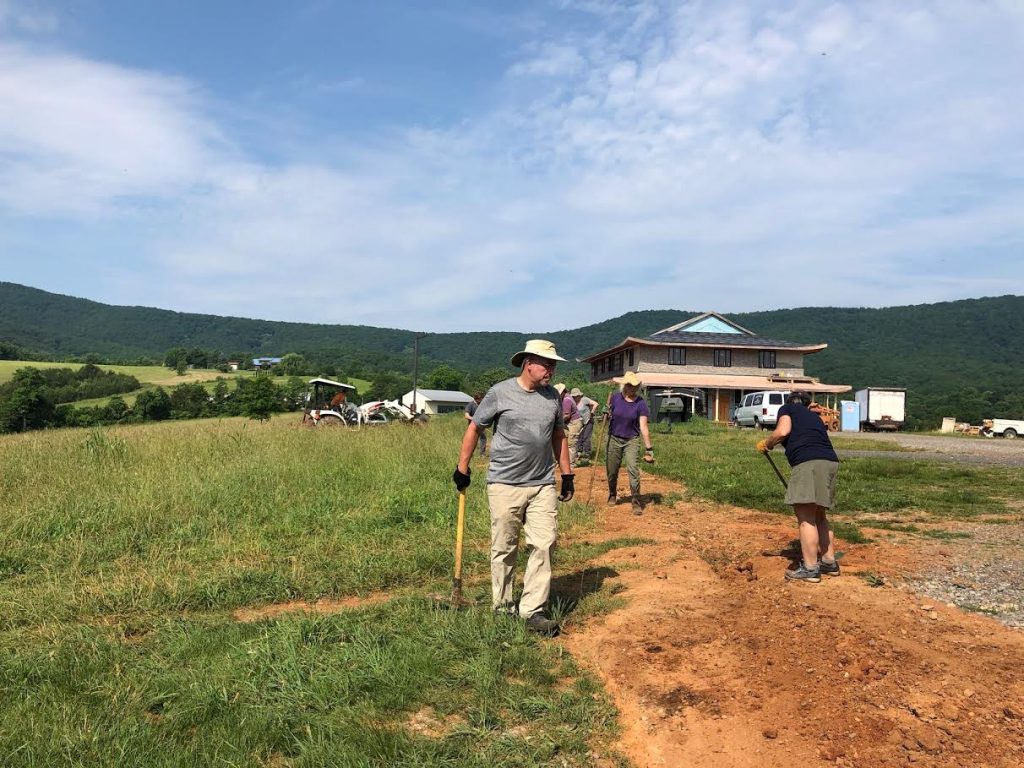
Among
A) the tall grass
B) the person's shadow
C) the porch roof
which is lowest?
the person's shadow

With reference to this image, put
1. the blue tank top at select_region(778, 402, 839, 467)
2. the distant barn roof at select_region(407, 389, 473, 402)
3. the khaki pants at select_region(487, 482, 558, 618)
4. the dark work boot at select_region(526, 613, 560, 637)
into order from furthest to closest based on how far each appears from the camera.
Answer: the distant barn roof at select_region(407, 389, 473, 402)
the blue tank top at select_region(778, 402, 839, 467)
the khaki pants at select_region(487, 482, 558, 618)
the dark work boot at select_region(526, 613, 560, 637)

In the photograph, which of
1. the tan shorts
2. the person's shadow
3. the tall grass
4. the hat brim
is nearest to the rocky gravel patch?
the tan shorts

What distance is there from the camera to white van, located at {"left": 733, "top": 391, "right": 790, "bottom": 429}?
30000 millimetres

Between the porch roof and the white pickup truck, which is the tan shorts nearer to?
the porch roof

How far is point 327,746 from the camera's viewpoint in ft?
9.66

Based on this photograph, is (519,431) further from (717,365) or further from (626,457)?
(717,365)

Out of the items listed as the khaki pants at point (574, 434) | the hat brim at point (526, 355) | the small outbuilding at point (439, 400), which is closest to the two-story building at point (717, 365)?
the khaki pants at point (574, 434)

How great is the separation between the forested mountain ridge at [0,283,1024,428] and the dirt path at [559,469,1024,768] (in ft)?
164

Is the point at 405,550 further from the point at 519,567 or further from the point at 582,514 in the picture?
the point at 582,514

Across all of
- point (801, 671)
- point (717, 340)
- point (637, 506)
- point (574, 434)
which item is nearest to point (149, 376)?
point (717, 340)

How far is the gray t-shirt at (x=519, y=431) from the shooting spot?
15.6 ft

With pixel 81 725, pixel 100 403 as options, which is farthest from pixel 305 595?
pixel 100 403

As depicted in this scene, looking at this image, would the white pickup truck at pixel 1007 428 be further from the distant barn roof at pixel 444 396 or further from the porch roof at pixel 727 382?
the distant barn roof at pixel 444 396

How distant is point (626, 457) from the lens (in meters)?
9.28
